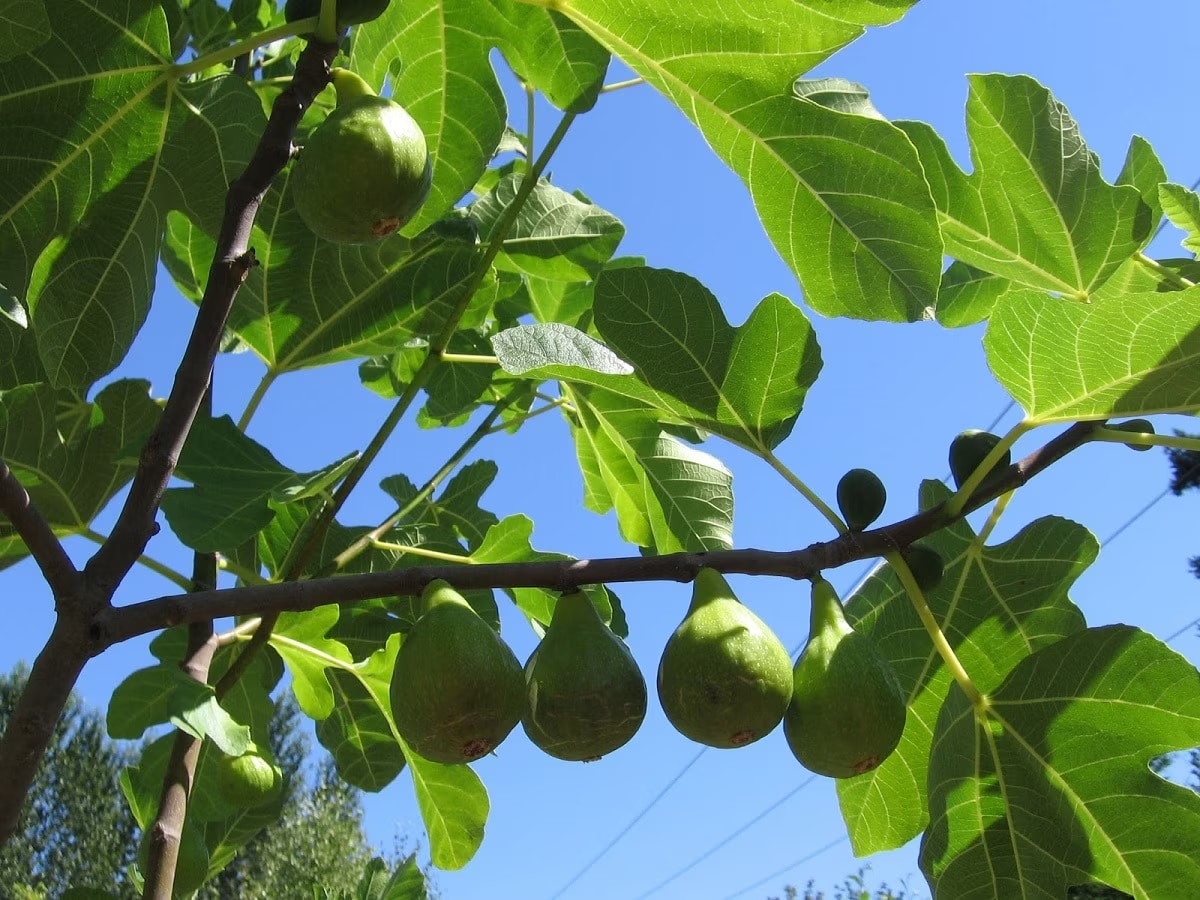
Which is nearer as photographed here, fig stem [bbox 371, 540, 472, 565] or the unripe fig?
the unripe fig

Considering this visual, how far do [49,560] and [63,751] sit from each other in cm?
1717

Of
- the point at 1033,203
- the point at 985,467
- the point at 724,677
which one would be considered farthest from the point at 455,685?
the point at 1033,203

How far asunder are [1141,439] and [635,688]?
2.28ft

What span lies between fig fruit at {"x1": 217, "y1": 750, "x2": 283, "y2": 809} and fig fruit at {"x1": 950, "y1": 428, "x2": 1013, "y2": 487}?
1.11 metres

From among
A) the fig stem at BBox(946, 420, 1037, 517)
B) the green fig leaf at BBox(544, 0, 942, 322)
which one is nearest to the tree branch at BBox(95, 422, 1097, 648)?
the fig stem at BBox(946, 420, 1037, 517)

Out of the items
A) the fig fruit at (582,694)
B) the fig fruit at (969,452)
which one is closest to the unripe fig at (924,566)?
the fig fruit at (969,452)

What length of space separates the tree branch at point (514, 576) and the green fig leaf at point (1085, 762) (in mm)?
278

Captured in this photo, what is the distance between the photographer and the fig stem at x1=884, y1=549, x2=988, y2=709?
119 centimetres

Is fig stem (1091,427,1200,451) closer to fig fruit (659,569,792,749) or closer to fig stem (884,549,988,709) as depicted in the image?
fig stem (884,549,988,709)

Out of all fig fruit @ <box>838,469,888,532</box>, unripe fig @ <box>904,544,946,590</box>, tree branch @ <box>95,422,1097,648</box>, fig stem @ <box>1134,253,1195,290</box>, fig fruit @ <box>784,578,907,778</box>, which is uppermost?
fig stem @ <box>1134,253,1195,290</box>

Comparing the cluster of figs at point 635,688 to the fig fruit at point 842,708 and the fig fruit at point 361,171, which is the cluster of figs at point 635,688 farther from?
the fig fruit at point 361,171

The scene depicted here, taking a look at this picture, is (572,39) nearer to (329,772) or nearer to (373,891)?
(373,891)

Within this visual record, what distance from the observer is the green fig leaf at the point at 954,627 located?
1.56m

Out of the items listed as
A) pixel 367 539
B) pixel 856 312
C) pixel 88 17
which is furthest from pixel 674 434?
pixel 88 17
